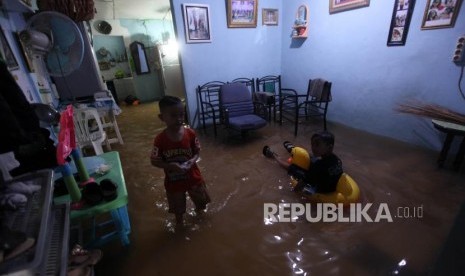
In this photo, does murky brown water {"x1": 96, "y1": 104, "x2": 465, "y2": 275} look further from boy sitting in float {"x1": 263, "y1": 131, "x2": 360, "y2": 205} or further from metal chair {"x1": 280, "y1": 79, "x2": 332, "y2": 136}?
metal chair {"x1": 280, "y1": 79, "x2": 332, "y2": 136}

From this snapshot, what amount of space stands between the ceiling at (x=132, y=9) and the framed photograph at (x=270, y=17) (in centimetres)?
263

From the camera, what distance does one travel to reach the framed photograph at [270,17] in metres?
4.13

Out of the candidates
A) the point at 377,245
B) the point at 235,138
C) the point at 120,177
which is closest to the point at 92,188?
the point at 120,177

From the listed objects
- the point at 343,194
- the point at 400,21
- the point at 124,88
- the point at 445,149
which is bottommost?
the point at 343,194

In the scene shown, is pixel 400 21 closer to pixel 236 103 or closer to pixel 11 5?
pixel 236 103

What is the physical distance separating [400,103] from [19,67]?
4.28 meters

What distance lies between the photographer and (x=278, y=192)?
2.30m

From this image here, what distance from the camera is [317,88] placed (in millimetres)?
3672

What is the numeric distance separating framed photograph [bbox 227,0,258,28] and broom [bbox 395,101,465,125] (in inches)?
106

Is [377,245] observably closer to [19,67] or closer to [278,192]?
[278,192]

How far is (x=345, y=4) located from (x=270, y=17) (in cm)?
132

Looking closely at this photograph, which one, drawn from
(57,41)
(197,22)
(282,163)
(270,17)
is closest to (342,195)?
(282,163)

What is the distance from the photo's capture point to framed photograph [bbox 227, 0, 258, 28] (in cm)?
379

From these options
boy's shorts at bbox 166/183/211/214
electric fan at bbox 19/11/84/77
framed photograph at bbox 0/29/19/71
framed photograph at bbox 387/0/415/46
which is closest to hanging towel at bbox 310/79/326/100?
framed photograph at bbox 387/0/415/46
